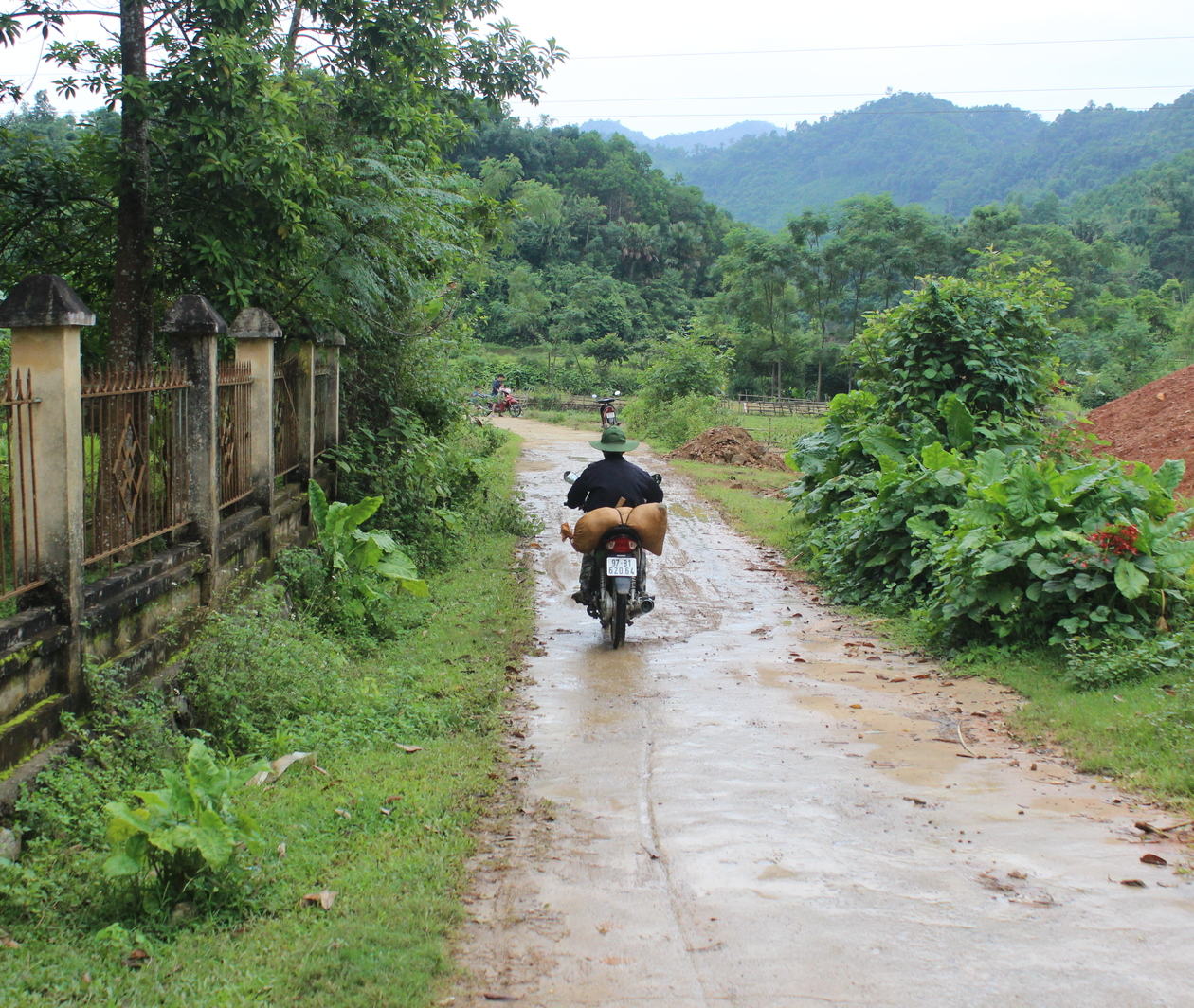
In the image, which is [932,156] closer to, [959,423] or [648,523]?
[959,423]

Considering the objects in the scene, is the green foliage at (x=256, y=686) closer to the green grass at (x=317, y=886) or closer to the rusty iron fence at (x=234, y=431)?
the green grass at (x=317, y=886)

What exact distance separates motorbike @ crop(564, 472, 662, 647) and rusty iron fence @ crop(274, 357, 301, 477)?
292cm

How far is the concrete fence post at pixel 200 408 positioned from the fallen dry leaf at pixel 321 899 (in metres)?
3.23

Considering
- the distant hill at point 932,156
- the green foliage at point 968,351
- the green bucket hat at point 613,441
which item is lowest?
the green bucket hat at point 613,441

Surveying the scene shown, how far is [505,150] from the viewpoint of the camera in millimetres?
85688

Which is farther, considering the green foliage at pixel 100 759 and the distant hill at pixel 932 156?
the distant hill at pixel 932 156

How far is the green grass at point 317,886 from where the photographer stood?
11.6ft

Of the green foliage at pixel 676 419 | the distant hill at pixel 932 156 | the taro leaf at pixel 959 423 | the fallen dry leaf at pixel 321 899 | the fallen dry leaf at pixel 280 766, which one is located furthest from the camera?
the distant hill at pixel 932 156

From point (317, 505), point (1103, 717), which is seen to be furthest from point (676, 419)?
point (1103, 717)

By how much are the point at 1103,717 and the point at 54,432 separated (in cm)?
578

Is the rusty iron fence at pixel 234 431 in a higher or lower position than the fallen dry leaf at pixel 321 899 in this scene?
higher

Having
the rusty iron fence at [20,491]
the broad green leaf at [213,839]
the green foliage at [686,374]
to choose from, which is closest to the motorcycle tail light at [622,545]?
the rusty iron fence at [20,491]

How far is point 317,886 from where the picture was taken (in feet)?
14.0

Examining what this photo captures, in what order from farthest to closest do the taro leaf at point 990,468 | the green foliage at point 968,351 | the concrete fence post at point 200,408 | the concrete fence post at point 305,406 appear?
the green foliage at point 968,351
the concrete fence post at point 305,406
the taro leaf at point 990,468
the concrete fence post at point 200,408
